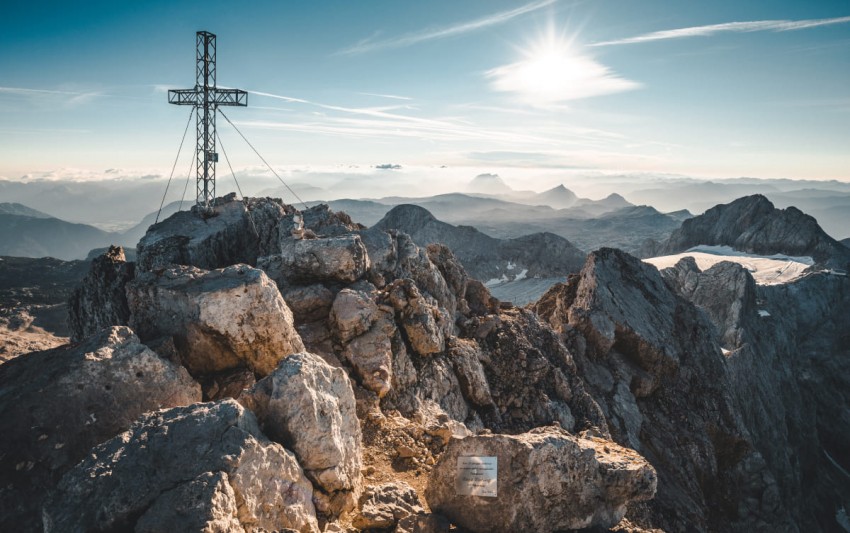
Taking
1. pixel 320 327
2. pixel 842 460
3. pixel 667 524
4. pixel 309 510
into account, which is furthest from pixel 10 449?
pixel 842 460

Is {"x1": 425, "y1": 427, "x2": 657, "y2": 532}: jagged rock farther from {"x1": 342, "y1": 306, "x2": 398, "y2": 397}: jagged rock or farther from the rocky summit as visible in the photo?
{"x1": 342, "y1": 306, "x2": 398, "y2": 397}: jagged rock

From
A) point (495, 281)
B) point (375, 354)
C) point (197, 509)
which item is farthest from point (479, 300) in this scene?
point (495, 281)

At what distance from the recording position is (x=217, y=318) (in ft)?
31.3

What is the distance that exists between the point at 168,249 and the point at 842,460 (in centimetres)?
8127

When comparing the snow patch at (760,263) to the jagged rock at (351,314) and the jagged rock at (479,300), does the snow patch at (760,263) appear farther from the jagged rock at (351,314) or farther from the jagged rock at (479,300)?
the jagged rock at (351,314)

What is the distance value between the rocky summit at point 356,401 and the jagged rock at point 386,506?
0.04 metres

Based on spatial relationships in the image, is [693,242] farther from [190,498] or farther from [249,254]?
[190,498]

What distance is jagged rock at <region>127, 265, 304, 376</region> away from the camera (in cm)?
956

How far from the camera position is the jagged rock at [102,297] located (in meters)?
15.0

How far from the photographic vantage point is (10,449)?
21.7ft

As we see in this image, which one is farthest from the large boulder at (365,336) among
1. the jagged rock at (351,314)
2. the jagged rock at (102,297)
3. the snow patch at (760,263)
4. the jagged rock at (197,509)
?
the snow patch at (760,263)

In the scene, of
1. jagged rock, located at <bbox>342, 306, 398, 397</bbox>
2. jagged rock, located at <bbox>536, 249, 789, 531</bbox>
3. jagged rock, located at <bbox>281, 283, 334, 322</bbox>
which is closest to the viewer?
jagged rock, located at <bbox>342, 306, 398, 397</bbox>

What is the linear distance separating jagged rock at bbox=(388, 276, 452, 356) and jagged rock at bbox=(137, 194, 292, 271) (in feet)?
23.9

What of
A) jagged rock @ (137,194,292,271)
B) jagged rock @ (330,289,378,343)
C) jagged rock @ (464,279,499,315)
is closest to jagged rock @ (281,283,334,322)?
jagged rock @ (330,289,378,343)
